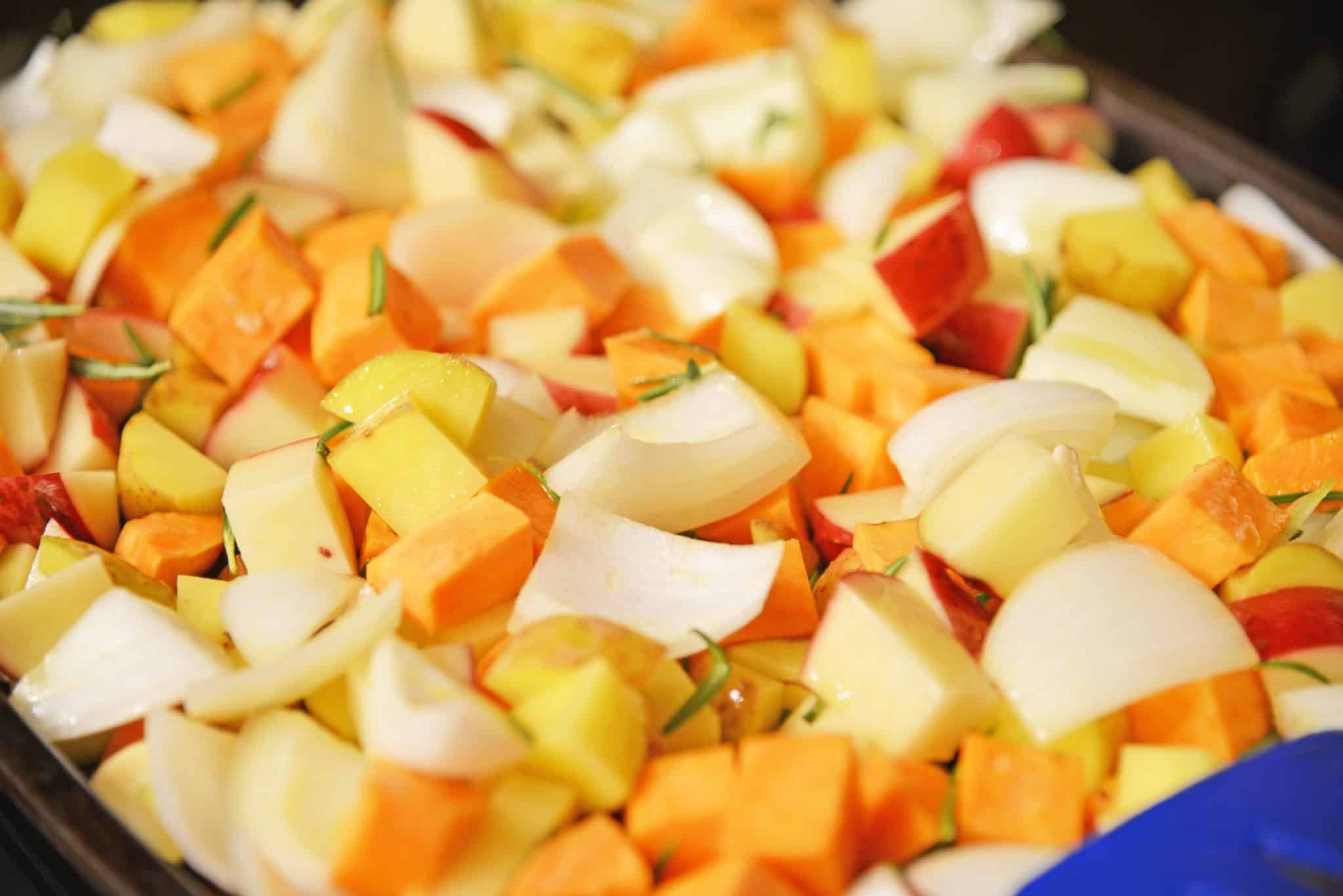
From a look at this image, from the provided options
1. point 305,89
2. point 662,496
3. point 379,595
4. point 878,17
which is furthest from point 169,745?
point 878,17

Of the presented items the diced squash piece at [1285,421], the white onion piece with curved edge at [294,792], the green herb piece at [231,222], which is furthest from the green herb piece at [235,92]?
the diced squash piece at [1285,421]

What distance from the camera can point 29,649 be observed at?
129cm

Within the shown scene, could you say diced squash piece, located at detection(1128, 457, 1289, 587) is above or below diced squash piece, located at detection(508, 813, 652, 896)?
above

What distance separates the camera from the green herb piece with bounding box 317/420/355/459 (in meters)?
1.42

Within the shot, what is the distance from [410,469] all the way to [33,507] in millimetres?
510

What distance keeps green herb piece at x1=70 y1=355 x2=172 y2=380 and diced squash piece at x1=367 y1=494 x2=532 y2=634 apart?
1.83 feet

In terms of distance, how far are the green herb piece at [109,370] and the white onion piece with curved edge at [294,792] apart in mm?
658

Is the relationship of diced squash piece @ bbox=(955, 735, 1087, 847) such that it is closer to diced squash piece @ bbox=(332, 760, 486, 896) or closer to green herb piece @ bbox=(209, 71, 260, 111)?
diced squash piece @ bbox=(332, 760, 486, 896)

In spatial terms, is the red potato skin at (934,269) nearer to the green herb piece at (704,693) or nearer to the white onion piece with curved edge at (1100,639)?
the white onion piece with curved edge at (1100,639)

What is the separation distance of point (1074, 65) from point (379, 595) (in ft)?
6.86

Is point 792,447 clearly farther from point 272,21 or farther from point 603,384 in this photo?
point 272,21

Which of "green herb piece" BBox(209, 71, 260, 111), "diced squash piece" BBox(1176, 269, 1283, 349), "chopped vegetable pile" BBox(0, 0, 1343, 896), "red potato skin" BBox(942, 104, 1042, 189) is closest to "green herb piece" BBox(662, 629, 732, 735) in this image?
"chopped vegetable pile" BBox(0, 0, 1343, 896)

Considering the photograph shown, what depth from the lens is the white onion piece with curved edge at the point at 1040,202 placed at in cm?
208

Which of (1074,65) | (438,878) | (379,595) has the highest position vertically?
(1074,65)
